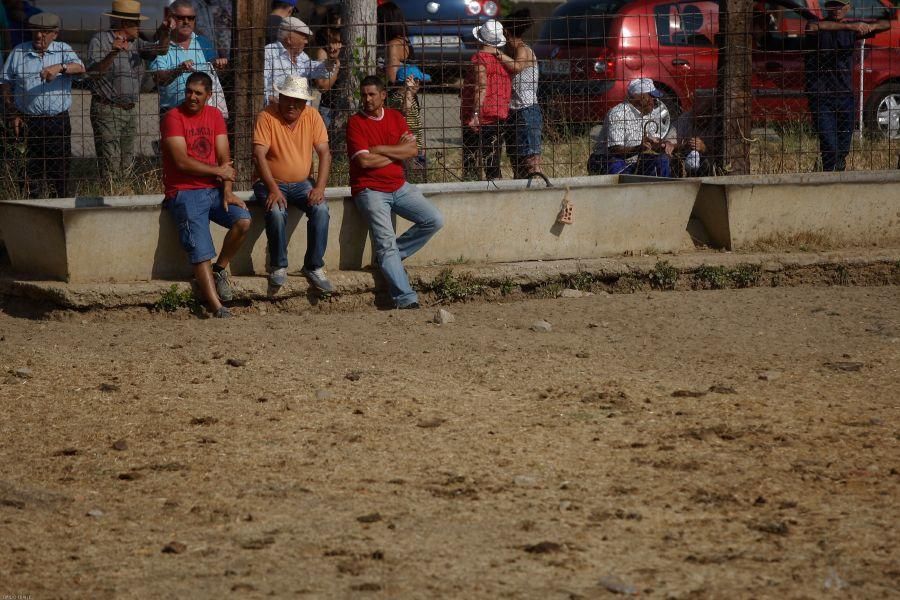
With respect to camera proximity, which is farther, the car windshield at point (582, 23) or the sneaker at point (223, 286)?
the car windshield at point (582, 23)

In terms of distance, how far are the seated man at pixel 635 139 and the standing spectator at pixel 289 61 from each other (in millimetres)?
2275

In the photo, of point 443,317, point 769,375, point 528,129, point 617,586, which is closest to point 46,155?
point 443,317

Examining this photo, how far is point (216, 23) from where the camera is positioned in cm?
1352

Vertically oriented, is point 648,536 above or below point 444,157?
below

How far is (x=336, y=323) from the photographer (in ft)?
27.3

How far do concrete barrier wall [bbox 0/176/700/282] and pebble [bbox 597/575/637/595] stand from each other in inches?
201

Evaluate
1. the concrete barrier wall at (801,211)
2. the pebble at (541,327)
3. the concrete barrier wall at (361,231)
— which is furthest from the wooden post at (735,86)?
the pebble at (541,327)

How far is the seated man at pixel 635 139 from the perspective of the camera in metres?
10.7

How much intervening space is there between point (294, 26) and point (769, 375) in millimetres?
5254

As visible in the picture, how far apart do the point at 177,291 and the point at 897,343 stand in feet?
14.5

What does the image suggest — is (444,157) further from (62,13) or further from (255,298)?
(62,13)

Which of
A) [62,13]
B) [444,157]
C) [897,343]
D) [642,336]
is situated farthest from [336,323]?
[62,13]

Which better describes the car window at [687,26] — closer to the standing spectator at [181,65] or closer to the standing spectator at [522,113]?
the standing spectator at [522,113]

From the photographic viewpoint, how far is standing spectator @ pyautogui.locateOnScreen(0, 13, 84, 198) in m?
9.72
